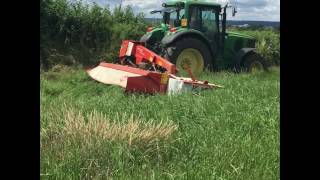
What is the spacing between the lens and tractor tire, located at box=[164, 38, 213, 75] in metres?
9.46

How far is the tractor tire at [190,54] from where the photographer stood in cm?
946

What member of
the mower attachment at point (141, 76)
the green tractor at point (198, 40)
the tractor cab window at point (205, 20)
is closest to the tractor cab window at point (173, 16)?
Result: the green tractor at point (198, 40)

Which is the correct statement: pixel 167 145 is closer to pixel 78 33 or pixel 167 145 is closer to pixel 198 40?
pixel 198 40

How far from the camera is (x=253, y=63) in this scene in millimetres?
10953

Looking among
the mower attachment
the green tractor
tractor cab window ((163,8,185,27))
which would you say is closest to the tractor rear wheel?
the green tractor

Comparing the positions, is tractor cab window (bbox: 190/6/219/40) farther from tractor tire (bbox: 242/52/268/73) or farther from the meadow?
the meadow

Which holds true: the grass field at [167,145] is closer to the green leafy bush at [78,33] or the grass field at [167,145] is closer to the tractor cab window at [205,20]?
the tractor cab window at [205,20]

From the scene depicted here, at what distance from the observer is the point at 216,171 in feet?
10.3

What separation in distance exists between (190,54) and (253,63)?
1892mm

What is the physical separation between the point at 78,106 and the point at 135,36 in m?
8.50

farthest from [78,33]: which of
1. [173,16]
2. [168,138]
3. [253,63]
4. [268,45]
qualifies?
[168,138]
